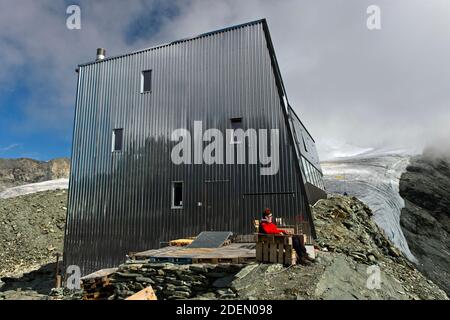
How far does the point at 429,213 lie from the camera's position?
105ft

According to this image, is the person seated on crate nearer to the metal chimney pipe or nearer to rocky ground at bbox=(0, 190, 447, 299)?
rocky ground at bbox=(0, 190, 447, 299)

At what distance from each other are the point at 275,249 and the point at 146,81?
14.5 metres

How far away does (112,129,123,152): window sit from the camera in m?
20.1

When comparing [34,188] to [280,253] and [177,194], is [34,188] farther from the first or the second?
[280,253]

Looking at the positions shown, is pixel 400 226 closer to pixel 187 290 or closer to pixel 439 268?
pixel 439 268

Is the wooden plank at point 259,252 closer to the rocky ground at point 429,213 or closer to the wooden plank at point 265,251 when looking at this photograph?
the wooden plank at point 265,251

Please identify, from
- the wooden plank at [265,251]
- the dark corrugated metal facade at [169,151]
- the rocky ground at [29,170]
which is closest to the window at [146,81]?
the dark corrugated metal facade at [169,151]

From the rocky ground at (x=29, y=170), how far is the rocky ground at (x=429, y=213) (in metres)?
65.1

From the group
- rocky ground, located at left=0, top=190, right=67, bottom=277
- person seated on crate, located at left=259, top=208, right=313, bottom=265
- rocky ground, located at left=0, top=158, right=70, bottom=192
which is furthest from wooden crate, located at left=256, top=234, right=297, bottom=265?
rocky ground, located at left=0, top=158, right=70, bottom=192

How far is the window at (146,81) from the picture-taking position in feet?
66.1

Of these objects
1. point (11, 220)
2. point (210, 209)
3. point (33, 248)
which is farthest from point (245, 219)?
point (11, 220)

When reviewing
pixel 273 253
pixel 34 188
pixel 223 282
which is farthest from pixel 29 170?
pixel 273 253

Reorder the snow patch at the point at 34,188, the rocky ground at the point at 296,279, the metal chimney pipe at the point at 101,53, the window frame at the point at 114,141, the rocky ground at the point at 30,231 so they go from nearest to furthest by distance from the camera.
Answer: the rocky ground at the point at 296,279 < the window frame at the point at 114,141 < the metal chimney pipe at the point at 101,53 < the rocky ground at the point at 30,231 < the snow patch at the point at 34,188

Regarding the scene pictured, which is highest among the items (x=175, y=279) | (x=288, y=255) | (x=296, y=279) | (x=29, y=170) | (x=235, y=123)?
(x=29, y=170)
